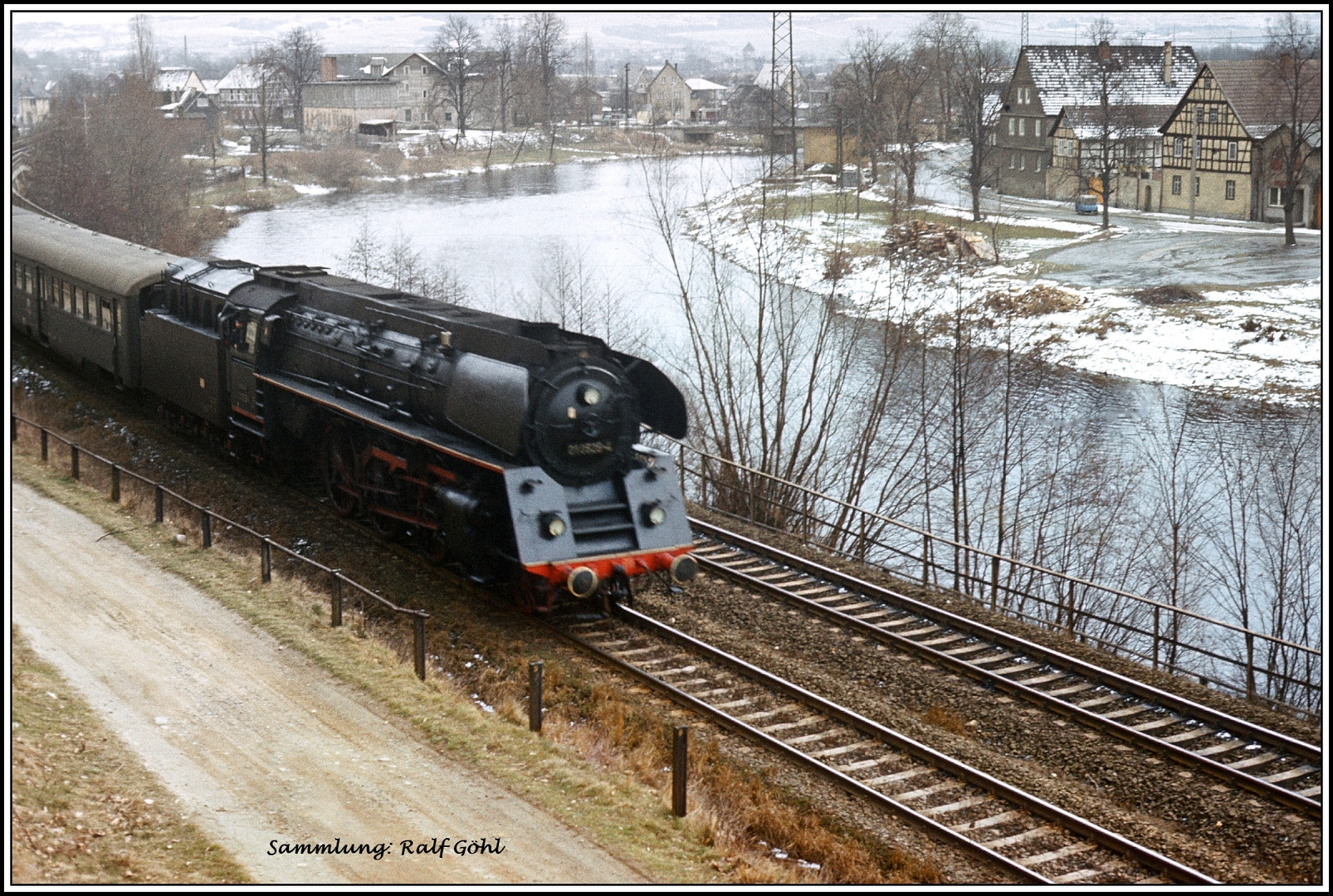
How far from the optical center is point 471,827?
10.2 meters

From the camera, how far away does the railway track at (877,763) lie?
34.4 feet

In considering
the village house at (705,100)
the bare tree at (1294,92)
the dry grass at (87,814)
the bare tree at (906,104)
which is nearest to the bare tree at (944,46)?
the bare tree at (906,104)

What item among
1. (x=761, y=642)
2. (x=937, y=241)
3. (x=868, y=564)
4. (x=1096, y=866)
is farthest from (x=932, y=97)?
(x=1096, y=866)

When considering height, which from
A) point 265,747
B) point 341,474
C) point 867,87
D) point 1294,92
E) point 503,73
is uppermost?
point 503,73

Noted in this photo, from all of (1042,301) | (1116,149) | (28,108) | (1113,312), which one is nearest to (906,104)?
(1116,149)

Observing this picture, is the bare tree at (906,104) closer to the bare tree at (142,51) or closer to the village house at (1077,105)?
the village house at (1077,105)

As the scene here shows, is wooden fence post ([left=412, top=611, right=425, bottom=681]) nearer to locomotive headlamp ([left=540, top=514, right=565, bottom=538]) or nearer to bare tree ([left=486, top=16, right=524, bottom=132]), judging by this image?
locomotive headlamp ([left=540, top=514, right=565, bottom=538])

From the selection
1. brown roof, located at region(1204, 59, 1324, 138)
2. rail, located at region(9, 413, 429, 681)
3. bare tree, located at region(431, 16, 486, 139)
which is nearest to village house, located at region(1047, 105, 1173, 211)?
brown roof, located at region(1204, 59, 1324, 138)

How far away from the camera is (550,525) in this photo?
14609mm

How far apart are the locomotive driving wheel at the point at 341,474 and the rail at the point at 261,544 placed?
119cm

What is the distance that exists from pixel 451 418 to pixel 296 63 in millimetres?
94566

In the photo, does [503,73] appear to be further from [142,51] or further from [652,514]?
[652,514]

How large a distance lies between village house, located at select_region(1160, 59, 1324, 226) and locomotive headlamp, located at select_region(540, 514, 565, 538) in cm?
4491

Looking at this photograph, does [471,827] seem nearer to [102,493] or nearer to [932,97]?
[102,493]
